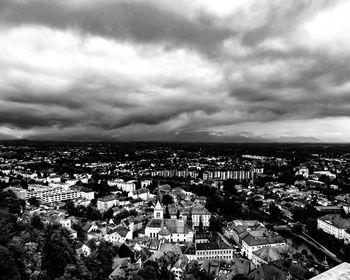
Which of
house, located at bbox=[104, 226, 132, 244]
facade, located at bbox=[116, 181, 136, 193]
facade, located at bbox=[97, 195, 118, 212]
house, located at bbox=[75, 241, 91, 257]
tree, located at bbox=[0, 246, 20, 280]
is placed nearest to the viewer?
tree, located at bbox=[0, 246, 20, 280]

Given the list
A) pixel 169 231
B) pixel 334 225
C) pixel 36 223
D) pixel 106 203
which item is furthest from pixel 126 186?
pixel 334 225

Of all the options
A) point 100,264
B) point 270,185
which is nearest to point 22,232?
point 100,264

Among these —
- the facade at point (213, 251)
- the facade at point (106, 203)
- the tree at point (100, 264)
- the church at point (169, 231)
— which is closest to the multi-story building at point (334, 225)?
the facade at point (213, 251)

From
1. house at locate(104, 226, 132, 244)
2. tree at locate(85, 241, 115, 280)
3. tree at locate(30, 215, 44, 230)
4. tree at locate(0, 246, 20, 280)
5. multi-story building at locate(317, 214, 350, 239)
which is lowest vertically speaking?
multi-story building at locate(317, 214, 350, 239)

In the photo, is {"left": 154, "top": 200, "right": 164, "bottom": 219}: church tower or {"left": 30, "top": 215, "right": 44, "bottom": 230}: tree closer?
{"left": 30, "top": 215, "right": 44, "bottom": 230}: tree

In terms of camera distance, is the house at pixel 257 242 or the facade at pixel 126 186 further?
the facade at pixel 126 186

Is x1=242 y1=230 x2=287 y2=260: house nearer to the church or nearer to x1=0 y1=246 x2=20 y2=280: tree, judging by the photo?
the church

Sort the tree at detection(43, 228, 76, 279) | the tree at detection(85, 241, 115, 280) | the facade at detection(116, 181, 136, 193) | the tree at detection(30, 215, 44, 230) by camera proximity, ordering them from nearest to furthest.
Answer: the tree at detection(43, 228, 76, 279) < the tree at detection(85, 241, 115, 280) < the tree at detection(30, 215, 44, 230) < the facade at detection(116, 181, 136, 193)

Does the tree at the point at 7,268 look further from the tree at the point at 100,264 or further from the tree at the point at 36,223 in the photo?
the tree at the point at 36,223

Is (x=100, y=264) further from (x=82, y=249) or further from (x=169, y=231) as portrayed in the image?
(x=169, y=231)

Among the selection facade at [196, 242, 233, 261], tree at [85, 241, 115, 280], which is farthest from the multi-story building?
tree at [85, 241, 115, 280]
